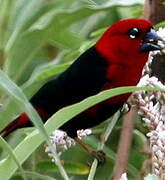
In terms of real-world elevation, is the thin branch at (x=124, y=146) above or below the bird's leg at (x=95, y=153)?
above

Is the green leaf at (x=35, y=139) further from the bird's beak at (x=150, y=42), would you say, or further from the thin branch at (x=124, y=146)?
the bird's beak at (x=150, y=42)

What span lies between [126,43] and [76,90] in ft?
0.69

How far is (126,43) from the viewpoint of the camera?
5.76ft

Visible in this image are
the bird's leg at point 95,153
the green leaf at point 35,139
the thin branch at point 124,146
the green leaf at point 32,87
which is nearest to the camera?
the green leaf at point 35,139

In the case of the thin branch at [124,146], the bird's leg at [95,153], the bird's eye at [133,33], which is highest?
the thin branch at [124,146]

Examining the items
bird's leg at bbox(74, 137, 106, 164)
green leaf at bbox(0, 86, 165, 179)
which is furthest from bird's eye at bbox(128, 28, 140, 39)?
green leaf at bbox(0, 86, 165, 179)

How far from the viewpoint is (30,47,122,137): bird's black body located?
5.44ft

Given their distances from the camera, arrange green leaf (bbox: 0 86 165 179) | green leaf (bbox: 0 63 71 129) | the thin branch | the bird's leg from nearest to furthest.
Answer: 1. green leaf (bbox: 0 86 165 179)
2. the thin branch
3. green leaf (bbox: 0 63 71 129)
4. the bird's leg

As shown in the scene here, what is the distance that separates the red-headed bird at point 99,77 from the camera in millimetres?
1652

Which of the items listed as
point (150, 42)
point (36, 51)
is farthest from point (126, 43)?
point (36, 51)

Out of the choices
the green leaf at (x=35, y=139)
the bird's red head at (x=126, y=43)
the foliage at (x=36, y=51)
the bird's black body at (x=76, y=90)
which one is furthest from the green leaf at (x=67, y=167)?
the green leaf at (x=35, y=139)

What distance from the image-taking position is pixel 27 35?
177 centimetres

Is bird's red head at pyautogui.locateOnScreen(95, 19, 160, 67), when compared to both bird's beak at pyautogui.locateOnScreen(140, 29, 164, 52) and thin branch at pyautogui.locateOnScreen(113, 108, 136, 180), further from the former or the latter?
thin branch at pyautogui.locateOnScreen(113, 108, 136, 180)

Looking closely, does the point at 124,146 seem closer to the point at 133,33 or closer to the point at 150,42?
the point at 150,42
